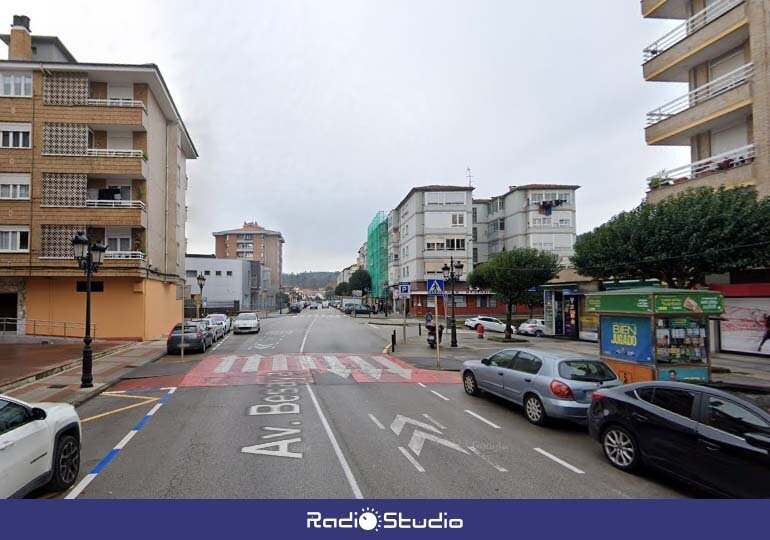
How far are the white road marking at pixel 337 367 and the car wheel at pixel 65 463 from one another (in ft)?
30.0

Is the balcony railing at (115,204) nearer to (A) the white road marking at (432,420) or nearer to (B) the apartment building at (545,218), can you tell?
(A) the white road marking at (432,420)

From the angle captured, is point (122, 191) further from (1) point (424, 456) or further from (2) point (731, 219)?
(2) point (731, 219)

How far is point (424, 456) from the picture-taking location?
7090mm

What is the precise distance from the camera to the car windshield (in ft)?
29.1

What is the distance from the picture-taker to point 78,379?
14.7 meters

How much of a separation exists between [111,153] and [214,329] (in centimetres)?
1211

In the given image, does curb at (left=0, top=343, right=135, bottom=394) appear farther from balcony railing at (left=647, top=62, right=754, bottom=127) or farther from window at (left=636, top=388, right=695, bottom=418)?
balcony railing at (left=647, top=62, right=754, bottom=127)

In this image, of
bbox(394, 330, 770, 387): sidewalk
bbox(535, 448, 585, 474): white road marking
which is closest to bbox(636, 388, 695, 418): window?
bbox(535, 448, 585, 474): white road marking

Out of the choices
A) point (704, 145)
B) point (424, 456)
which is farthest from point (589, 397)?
point (704, 145)

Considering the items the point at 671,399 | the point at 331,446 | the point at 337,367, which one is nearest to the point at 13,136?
the point at 337,367

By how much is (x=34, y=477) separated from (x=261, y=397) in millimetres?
6486

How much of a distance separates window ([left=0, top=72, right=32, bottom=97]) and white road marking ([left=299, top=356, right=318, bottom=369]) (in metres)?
22.8

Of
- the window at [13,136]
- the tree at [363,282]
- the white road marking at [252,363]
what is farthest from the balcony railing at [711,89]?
the tree at [363,282]

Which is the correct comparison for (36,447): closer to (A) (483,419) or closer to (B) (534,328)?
(A) (483,419)
